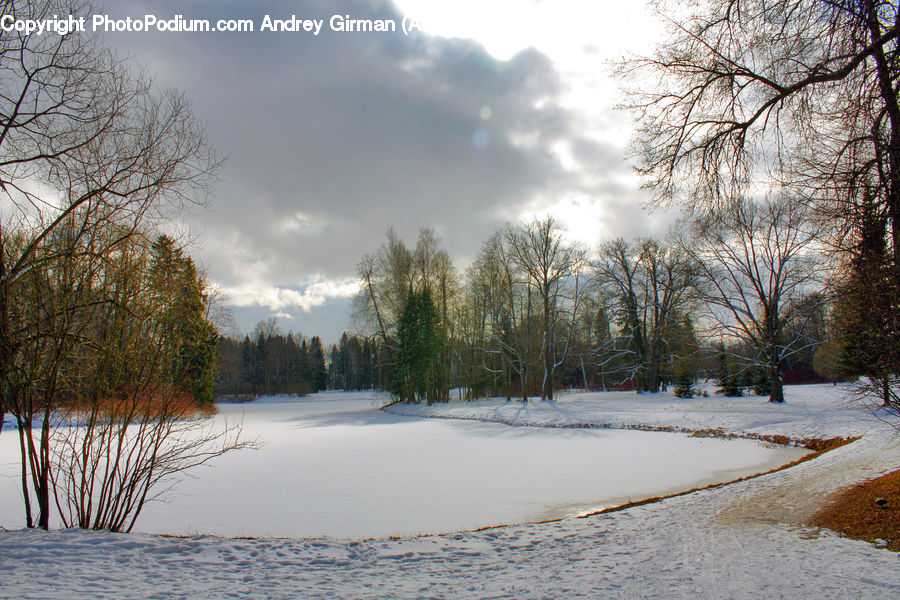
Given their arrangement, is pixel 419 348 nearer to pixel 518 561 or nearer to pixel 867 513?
pixel 518 561

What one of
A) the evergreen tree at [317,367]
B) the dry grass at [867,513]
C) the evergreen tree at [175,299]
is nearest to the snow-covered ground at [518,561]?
the dry grass at [867,513]

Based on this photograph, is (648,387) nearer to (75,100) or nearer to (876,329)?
(876,329)

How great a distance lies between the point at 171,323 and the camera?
18.7ft

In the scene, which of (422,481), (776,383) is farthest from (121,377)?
(776,383)

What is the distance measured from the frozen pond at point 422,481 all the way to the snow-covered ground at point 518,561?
4.16 feet

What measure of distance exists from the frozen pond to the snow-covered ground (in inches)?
49.9

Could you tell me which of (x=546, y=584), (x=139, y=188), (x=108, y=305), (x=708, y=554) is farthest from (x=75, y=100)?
(x=708, y=554)

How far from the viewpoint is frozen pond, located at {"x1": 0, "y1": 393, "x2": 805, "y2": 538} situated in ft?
21.6

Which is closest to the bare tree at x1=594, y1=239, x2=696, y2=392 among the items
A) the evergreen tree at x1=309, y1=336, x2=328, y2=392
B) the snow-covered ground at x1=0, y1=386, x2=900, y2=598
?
the snow-covered ground at x1=0, y1=386, x2=900, y2=598

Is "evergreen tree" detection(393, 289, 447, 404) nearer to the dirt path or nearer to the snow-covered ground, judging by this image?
the dirt path

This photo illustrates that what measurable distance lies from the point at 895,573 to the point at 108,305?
771 cm

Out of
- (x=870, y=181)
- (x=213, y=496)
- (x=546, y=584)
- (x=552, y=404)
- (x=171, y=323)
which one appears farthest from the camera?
(x=552, y=404)

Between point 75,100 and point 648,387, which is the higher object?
point 75,100

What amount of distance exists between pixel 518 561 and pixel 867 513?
12.1 feet
